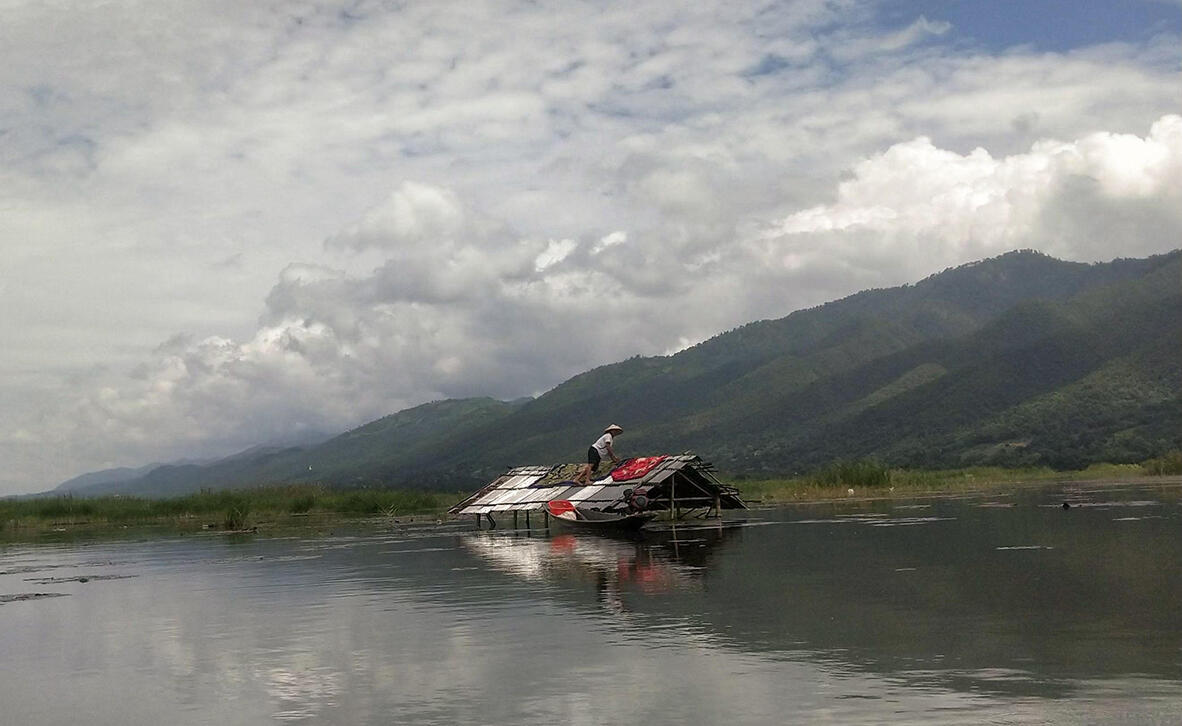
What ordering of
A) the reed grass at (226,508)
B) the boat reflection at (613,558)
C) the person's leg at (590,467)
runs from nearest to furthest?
the boat reflection at (613,558) → the person's leg at (590,467) → the reed grass at (226,508)

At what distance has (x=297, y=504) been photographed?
65.2 m

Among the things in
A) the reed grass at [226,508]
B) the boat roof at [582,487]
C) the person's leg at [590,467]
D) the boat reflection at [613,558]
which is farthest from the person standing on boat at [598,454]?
the reed grass at [226,508]

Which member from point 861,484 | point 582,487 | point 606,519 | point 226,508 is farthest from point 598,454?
point 226,508

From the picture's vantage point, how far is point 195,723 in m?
12.5

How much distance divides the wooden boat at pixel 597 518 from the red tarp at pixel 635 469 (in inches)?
66.6

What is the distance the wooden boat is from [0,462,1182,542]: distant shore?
576 inches

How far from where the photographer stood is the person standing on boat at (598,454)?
43469mm

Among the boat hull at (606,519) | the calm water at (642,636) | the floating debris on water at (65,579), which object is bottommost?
the calm water at (642,636)

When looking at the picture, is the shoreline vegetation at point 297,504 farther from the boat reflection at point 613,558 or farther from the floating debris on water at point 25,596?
the floating debris on water at point 25,596

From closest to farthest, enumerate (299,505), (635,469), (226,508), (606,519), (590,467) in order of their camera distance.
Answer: (606,519) < (635,469) < (590,467) < (226,508) < (299,505)

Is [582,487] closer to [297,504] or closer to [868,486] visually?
[868,486]

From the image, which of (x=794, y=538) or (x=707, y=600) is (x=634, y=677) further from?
(x=794, y=538)

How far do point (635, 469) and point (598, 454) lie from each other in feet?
6.52

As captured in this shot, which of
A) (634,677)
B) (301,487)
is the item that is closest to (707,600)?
(634,677)
